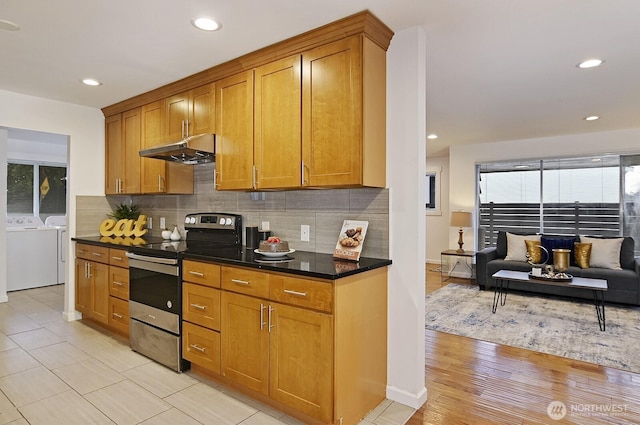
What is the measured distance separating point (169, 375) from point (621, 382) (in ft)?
11.0

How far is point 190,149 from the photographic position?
2.87 metres

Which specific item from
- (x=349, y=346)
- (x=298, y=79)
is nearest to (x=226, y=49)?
(x=298, y=79)

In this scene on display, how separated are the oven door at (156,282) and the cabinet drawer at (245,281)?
0.52 meters

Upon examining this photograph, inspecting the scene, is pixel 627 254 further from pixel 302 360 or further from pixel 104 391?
pixel 104 391

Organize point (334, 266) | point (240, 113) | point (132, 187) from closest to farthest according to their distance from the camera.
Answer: point (334, 266), point (240, 113), point (132, 187)

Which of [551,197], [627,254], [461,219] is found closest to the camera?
[627,254]

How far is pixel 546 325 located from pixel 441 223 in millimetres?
4139

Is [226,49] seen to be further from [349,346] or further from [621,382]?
[621,382]

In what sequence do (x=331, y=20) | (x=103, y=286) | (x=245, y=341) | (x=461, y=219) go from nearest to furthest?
(x=331, y=20) < (x=245, y=341) < (x=103, y=286) < (x=461, y=219)

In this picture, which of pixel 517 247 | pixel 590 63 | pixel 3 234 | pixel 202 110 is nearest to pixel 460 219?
pixel 517 247

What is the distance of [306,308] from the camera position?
202cm

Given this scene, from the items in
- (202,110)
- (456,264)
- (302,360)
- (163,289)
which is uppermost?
(202,110)

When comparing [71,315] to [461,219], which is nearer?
[71,315]

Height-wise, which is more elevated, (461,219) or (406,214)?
(406,214)
